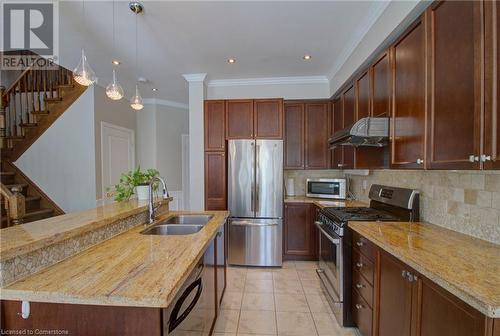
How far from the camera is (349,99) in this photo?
2959mm

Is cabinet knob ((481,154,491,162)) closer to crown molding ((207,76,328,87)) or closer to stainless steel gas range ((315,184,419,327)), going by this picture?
stainless steel gas range ((315,184,419,327))

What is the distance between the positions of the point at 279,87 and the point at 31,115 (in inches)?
160

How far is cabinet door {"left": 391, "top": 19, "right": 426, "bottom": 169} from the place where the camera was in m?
1.62

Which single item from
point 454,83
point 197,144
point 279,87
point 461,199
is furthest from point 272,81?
point 461,199

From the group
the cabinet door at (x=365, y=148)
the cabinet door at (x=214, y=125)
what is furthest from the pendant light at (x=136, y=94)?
the cabinet door at (x=365, y=148)

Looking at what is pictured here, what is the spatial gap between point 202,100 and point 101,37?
144 cm

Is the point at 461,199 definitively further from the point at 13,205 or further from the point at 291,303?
the point at 13,205

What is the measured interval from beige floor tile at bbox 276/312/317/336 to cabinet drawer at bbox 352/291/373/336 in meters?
0.37

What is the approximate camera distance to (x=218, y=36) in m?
2.64

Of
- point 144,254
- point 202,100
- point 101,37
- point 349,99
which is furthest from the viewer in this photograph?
point 202,100

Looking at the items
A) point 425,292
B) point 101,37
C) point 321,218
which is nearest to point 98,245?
point 425,292

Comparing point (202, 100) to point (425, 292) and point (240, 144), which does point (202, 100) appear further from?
point (425, 292)

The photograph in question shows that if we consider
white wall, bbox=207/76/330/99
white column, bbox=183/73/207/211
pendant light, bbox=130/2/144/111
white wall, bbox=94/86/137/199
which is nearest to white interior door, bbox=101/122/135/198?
white wall, bbox=94/86/137/199

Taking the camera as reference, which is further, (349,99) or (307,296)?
(349,99)
